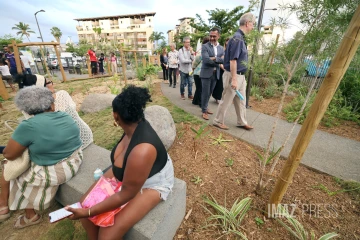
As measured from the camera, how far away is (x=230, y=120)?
4.05 m

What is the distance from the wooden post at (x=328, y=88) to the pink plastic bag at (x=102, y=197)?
60.1 inches

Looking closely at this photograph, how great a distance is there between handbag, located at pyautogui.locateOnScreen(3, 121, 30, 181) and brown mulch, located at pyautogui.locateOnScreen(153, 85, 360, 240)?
173cm

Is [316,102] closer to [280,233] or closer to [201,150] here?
[280,233]

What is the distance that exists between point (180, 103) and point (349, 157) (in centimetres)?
389

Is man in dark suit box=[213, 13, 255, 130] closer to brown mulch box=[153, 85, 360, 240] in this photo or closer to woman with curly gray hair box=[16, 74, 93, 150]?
brown mulch box=[153, 85, 360, 240]

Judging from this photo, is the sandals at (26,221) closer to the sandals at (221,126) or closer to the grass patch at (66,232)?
the grass patch at (66,232)

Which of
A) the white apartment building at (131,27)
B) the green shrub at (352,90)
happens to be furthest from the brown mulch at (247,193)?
the white apartment building at (131,27)

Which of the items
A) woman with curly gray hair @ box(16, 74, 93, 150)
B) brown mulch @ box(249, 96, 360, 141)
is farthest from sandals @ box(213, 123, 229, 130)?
woman with curly gray hair @ box(16, 74, 93, 150)

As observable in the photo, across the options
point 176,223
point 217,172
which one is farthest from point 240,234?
point 217,172

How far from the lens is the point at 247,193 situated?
2086 mm

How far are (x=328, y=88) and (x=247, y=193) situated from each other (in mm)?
1447


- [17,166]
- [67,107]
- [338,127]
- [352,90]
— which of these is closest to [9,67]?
[67,107]

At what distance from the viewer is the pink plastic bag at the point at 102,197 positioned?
53.0 inches

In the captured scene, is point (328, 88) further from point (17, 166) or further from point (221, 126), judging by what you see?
point (17, 166)
